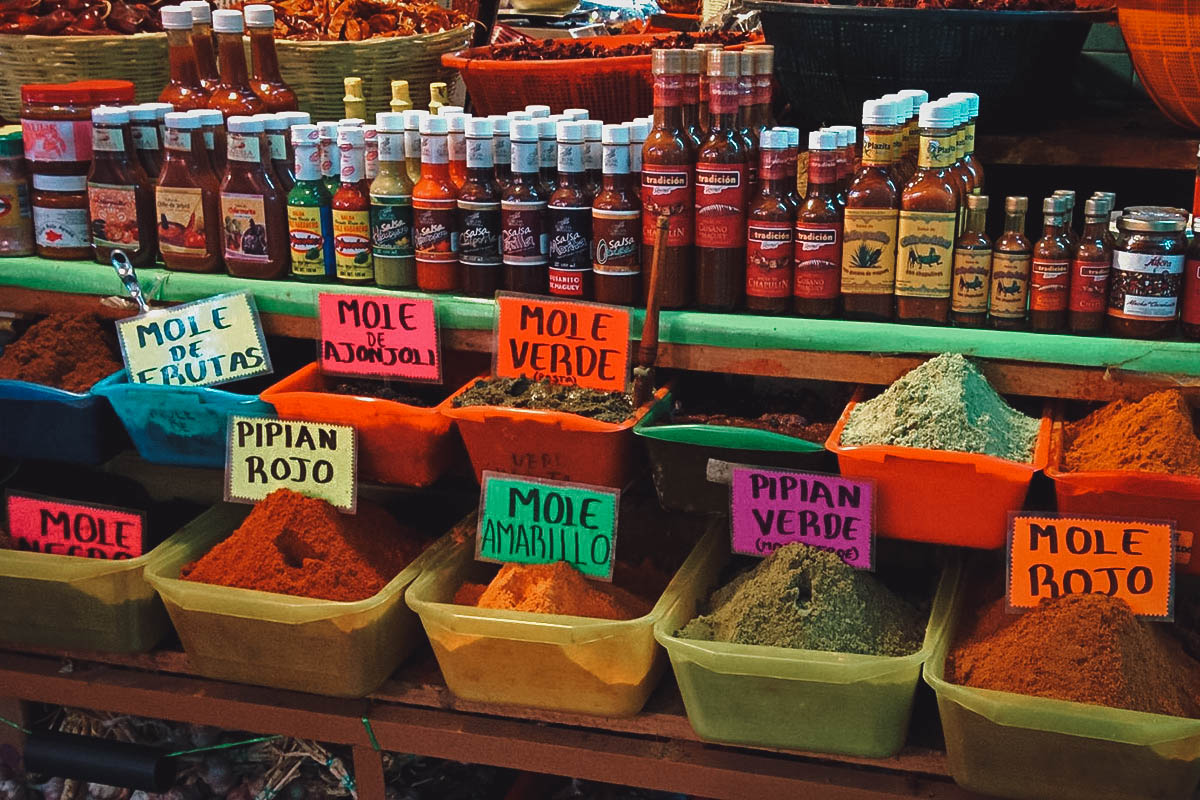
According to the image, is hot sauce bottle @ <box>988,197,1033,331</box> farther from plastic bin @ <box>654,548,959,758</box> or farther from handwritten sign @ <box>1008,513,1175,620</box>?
plastic bin @ <box>654,548,959,758</box>

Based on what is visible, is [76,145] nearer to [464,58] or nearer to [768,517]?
[464,58]

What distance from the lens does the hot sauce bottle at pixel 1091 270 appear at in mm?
1633

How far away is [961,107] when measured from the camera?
1.63m

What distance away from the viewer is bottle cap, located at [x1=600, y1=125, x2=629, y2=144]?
5.66 ft

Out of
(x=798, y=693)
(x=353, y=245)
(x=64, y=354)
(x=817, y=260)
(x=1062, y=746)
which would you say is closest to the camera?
(x=1062, y=746)

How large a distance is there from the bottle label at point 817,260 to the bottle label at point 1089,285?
31 centimetres

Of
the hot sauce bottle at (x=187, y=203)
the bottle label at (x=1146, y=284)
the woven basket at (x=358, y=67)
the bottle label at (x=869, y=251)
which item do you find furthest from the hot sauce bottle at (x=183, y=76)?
the bottle label at (x=1146, y=284)

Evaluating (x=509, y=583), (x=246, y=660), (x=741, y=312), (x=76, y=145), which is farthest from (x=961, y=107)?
(x=76, y=145)

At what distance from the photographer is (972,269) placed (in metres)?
1.68

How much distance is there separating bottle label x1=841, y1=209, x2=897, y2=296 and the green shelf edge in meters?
0.05

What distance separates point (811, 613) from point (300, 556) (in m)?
0.75

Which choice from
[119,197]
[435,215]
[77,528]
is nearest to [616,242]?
[435,215]

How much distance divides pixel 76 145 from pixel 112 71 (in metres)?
0.43

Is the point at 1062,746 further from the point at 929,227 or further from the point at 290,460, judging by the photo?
the point at 290,460
